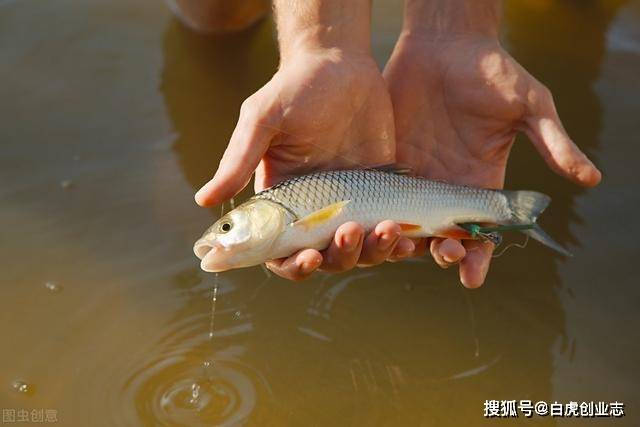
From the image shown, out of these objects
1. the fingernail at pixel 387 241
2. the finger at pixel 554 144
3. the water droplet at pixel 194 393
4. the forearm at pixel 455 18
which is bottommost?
the water droplet at pixel 194 393

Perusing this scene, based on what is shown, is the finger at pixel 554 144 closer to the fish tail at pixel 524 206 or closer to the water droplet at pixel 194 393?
the fish tail at pixel 524 206

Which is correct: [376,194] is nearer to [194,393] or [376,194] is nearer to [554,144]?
[554,144]

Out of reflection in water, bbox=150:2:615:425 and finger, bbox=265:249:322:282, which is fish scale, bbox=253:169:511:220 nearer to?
finger, bbox=265:249:322:282

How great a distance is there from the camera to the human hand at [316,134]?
2.92 metres

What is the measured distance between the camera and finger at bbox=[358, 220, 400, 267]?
2.92 metres

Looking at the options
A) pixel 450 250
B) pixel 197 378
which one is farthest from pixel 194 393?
pixel 450 250

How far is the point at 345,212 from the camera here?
2998mm

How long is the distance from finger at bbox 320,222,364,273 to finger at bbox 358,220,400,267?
41mm

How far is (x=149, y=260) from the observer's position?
4.06 m

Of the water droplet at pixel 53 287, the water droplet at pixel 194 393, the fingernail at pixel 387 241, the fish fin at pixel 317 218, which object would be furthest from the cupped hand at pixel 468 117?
→ the water droplet at pixel 53 287

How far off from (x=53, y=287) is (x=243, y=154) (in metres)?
1.44

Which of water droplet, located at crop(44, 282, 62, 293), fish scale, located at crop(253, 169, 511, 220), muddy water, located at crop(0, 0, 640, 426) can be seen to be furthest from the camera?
water droplet, located at crop(44, 282, 62, 293)

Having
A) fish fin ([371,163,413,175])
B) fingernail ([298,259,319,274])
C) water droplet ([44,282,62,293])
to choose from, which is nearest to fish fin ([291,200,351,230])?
fingernail ([298,259,319,274])

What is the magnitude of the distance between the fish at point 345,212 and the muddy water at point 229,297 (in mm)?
694
